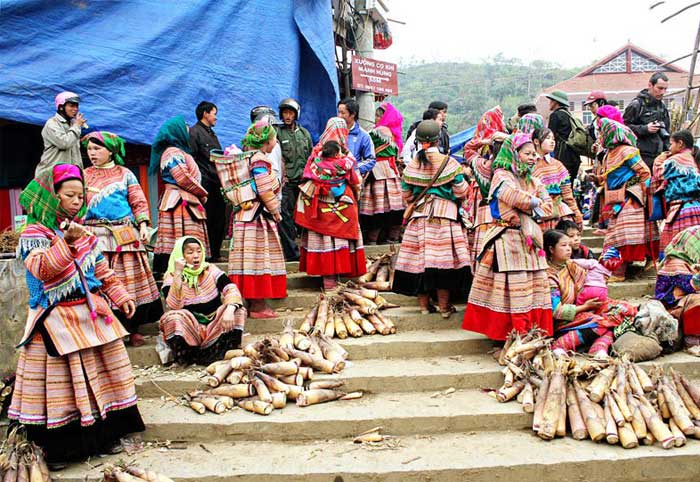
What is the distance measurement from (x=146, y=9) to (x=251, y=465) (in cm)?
568

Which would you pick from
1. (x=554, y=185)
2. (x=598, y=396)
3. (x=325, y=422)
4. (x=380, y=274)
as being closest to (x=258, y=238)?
(x=380, y=274)

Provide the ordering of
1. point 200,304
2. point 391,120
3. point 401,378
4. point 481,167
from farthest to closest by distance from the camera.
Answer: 1. point 391,120
2. point 481,167
3. point 200,304
4. point 401,378

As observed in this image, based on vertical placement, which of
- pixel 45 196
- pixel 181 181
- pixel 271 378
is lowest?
pixel 271 378

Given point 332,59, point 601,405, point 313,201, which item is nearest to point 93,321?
point 313,201

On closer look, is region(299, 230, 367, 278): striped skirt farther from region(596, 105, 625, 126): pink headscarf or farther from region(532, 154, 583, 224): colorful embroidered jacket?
region(596, 105, 625, 126): pink headscarf

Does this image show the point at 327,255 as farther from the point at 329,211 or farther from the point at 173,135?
the point at 173,135

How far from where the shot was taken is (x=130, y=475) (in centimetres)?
421

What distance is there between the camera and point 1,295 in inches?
209

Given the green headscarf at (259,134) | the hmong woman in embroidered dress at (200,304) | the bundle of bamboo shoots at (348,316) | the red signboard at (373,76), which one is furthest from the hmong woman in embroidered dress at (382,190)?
the hmong woman in embroidered dress at (200,304)

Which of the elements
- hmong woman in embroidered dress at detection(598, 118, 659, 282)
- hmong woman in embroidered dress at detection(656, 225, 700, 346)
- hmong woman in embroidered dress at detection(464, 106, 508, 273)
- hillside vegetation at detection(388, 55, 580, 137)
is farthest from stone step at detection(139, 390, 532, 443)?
hillside vegetation at detection(388, 55, 580, 137)

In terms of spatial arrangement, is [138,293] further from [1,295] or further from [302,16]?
[302,16]

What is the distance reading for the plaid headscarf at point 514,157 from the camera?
18.1ft

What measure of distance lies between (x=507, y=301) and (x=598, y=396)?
Result: 3.58ft

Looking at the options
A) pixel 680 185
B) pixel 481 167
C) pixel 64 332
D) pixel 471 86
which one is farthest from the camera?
pixel 471 86
